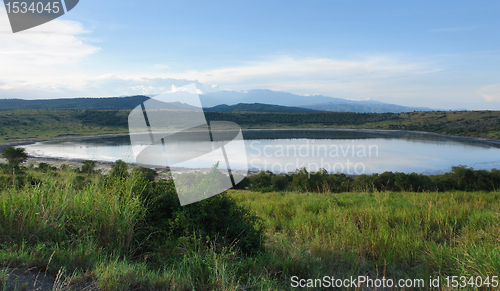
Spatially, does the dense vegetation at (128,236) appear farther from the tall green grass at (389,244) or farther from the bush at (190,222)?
the tall green grass at (389,244)

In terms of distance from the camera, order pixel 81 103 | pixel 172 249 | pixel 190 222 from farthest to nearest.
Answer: pixel 81 103 → pixel 190 222 → pixel 172 249

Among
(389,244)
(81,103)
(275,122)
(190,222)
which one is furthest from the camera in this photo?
(81,103)

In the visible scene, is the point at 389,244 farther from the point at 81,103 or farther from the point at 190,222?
the point at 81,103

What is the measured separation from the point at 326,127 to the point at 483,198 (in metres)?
98.7

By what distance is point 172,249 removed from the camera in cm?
279

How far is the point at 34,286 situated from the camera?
198 cm

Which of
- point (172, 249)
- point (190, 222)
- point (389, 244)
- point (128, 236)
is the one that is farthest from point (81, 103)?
point (389, 244)

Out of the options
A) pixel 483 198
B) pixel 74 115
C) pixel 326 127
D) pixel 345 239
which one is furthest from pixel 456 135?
pixel 74 115

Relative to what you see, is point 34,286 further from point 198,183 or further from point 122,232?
point 198,183

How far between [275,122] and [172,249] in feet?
360

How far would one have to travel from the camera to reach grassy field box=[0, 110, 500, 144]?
2877 inches

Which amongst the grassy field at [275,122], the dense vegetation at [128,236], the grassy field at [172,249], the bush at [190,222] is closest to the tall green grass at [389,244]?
the grassy field at [172,249]

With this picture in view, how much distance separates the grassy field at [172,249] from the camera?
2262 millimetres

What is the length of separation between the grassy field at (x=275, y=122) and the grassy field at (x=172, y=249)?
54.5 meters
